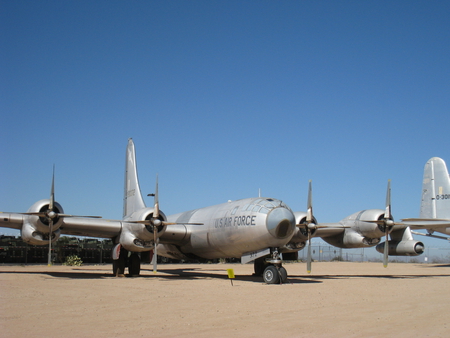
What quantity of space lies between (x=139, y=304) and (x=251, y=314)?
315 centimetres

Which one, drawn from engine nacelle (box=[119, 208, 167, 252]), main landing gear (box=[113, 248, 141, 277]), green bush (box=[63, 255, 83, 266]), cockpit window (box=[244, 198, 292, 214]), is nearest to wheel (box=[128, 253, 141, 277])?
main landing gear (box=[113, 248, 141, 277])

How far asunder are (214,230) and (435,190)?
1978cm

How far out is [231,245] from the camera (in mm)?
20094

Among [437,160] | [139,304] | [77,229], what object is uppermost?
[437,160]

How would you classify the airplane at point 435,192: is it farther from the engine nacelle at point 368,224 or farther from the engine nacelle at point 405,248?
the engine nacelle at point 368,224

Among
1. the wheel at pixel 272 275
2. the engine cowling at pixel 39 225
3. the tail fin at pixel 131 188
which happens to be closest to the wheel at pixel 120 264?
the engine cowling at pixel 39 225

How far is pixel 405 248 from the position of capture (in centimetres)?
2811

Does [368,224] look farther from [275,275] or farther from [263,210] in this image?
[275,275]

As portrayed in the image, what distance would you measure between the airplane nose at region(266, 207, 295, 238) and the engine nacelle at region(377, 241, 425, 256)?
455 inches

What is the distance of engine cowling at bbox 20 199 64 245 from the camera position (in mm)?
19172

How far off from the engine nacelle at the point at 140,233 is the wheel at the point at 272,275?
527 centimetres

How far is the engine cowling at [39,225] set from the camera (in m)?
19.2

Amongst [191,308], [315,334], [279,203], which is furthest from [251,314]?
[279,203]

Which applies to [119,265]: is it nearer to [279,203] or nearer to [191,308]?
[279,203]
